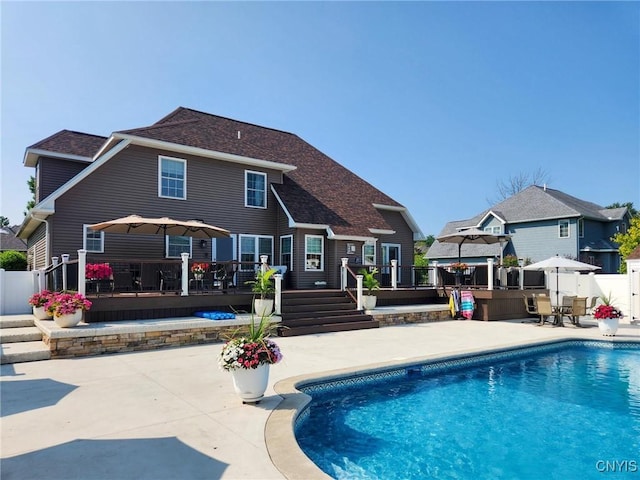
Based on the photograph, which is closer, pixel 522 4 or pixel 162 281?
pixel 162 281

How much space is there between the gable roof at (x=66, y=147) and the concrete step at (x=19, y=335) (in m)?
7.12

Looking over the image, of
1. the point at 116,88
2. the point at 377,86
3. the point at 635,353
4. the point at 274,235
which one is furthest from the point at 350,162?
the point at 635,353

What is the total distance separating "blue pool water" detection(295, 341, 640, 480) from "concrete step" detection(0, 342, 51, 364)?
5.60 meters

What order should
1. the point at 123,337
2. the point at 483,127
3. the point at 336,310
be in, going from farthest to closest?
1. the point at 483,127
2. the point at 336,310
3. the point at 123,337

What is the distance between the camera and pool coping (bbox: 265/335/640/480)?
11.8ft

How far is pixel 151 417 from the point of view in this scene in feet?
16.1

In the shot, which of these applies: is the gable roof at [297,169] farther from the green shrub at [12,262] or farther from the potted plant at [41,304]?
the green shrub at [12,262]

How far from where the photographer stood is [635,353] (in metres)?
11.1

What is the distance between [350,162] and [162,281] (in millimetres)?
14544

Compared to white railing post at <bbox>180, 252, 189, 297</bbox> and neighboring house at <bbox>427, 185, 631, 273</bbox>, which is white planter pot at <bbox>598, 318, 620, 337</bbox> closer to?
white railing post at <bbox>180, 252, 189, 297</bbox>

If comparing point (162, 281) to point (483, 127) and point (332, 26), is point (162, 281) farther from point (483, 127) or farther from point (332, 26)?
point (483, 127)

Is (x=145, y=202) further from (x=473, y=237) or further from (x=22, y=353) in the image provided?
(x=473, y=237)

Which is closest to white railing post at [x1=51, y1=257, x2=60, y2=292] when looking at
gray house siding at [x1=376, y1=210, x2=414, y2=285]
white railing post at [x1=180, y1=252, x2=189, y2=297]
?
white railing post at [x1=180, y1=252, x2=189, y2=297]

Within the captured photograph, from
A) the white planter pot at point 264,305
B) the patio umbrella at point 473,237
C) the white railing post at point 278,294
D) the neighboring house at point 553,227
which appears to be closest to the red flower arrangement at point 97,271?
the white planter pot at point 264,305
